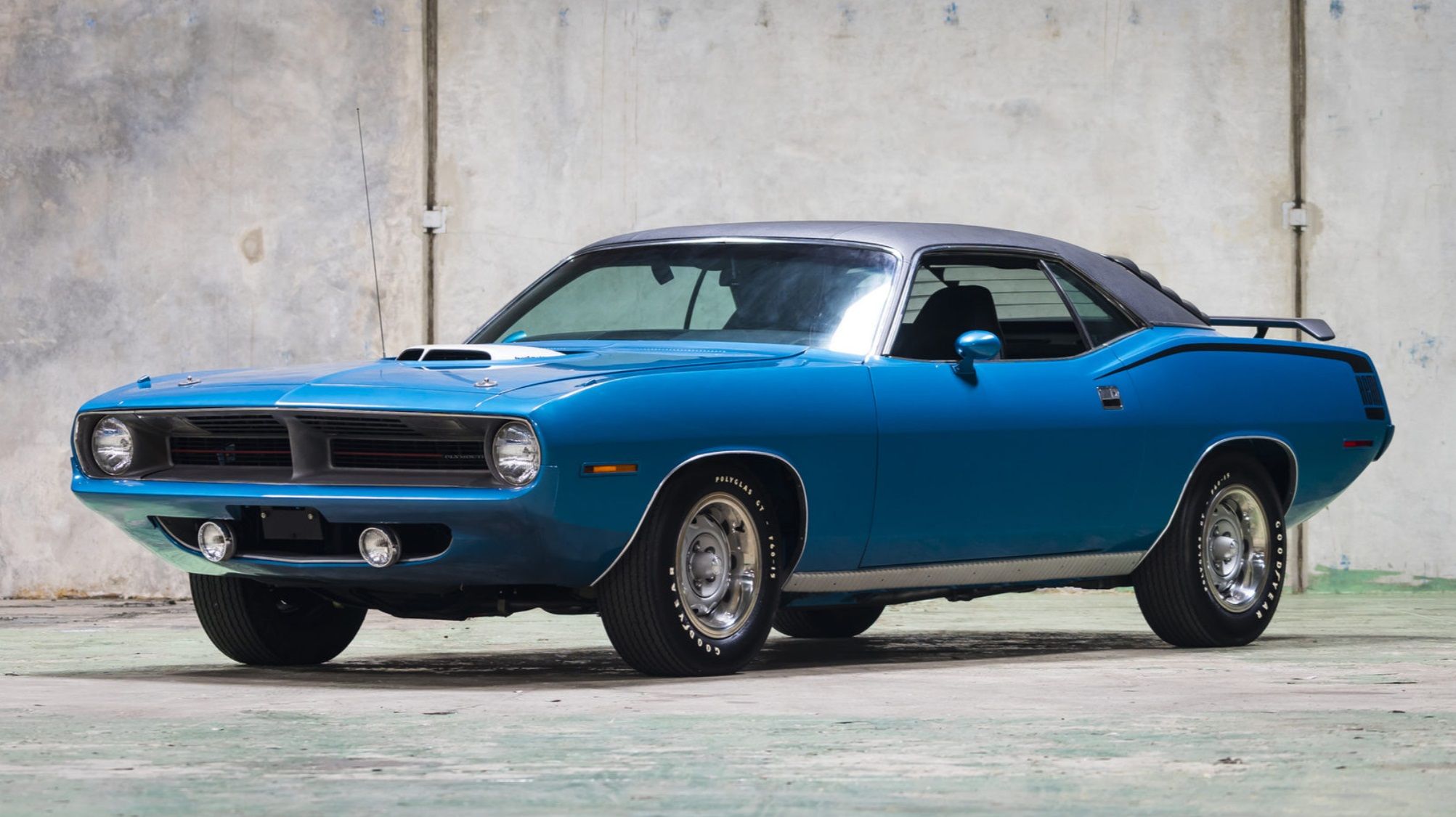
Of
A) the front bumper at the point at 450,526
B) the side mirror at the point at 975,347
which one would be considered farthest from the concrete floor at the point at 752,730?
the side mirror at the point at 975,347

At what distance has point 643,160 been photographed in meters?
12.3

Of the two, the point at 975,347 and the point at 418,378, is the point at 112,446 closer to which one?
the point at 418,378

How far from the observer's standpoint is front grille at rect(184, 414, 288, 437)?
263 inches

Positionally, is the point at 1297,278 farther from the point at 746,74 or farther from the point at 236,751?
the point at 236,751

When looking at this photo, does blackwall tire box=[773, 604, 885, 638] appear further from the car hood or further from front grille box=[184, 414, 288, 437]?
front grille box=[184, 414, 288, 437]

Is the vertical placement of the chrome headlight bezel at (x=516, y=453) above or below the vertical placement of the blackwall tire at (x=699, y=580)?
above

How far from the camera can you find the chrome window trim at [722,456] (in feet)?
21.3

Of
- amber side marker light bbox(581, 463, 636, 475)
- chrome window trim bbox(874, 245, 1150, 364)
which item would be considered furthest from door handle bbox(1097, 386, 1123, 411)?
amber side marker light bbox(581, 463, 636, 475)

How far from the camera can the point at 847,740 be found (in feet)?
17.3

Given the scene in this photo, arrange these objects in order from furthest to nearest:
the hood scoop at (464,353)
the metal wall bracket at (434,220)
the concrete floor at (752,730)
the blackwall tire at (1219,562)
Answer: the metal wall bracket at (434,220), the blackwall tire at (1219,562), the hood scoop at (464,353), the concrete floor at (752,730)

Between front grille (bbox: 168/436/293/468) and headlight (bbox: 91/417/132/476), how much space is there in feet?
0.49

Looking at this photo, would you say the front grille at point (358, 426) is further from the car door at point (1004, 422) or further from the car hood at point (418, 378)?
the car door at point (1004, 422)

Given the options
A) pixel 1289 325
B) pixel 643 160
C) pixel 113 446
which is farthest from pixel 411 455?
pixel 643 160

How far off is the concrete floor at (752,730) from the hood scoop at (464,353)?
0.98m
